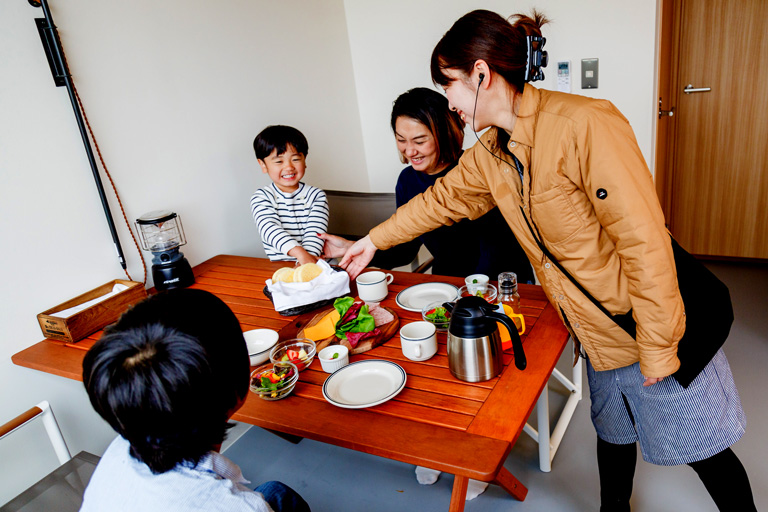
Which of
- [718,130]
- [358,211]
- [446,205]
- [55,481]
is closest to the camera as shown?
[55,481]

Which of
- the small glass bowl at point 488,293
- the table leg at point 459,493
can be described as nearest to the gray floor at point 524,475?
the table leg at point 459,493

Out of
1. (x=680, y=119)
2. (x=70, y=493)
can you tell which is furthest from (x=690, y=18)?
(x=70, y=493)

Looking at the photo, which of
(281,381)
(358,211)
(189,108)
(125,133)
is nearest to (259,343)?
(281,381)

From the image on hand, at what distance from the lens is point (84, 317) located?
1.66 m

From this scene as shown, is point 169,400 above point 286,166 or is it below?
below

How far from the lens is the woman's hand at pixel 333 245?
2.23 meters

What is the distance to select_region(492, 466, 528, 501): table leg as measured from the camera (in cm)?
171

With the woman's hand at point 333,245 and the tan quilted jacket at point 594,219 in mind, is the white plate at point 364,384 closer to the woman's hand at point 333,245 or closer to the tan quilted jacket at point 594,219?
the tan quilted jacket at point 594,219

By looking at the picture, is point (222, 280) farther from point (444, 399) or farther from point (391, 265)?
point (444, 399)

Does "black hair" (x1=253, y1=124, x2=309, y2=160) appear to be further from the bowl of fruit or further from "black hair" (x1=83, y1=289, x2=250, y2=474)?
"black hair" (x1=83, y1=289, x2=250, y2=474)

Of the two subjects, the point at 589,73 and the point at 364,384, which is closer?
the point at 364,384

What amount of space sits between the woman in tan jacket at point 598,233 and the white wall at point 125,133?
4.42 ft

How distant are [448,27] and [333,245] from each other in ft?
5.09

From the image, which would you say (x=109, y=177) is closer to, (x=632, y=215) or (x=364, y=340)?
(x=364, y=340)
